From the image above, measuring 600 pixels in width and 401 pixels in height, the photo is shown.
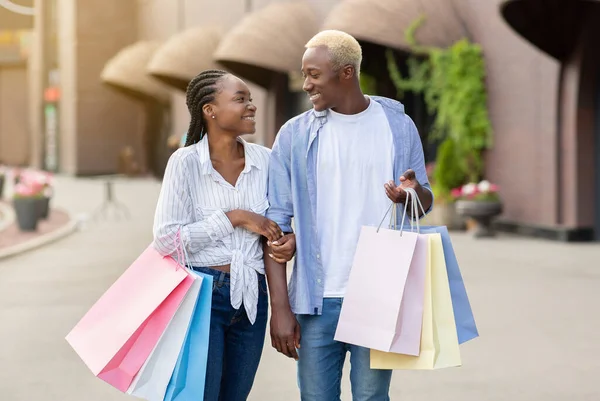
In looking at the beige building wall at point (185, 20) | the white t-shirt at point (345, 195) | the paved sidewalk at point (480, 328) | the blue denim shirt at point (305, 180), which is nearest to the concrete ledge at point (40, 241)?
the paved sidewalk at point (480, 328)

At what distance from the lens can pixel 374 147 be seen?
11.3ft

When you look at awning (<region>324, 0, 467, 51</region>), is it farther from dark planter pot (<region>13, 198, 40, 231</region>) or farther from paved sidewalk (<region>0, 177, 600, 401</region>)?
dark planter pot (<region>13, 198, 40, 231</region>)

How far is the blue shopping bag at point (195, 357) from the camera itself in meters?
3.42

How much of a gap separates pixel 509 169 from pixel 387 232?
1492 cm

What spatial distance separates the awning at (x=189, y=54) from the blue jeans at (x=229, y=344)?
33097 mm

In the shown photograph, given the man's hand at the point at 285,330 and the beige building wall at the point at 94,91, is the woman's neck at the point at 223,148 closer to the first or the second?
the man's hand at the point at 285,330

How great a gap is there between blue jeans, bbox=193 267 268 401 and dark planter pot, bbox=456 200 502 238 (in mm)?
13106

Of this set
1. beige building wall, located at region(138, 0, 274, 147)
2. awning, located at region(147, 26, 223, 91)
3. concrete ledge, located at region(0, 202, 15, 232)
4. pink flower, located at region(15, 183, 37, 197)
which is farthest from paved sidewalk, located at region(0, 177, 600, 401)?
awning, located at region(147, 26, 223, 91)

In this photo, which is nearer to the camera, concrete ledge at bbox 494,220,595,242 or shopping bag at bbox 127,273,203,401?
shopping bag at bbox 127,273,203,401

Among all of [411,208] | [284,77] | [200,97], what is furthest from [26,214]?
[411,208]

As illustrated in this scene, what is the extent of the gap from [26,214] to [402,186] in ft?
52.5

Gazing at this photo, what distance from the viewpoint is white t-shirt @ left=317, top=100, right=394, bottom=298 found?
340 cm

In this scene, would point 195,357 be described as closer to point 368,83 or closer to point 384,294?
point 384,294

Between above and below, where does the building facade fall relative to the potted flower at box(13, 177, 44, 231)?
above
